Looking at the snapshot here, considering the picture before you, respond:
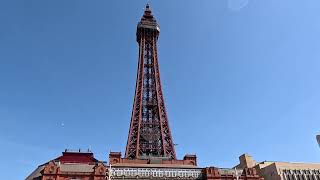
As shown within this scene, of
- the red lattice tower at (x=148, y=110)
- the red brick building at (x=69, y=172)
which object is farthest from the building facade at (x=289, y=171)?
the red brick building at (x=69, y=172)

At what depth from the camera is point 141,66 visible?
202 ft

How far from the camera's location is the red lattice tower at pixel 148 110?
50.4 m

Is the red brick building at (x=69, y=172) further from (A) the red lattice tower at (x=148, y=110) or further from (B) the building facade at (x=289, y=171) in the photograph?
(B) the building facade at (x=289, y=171)

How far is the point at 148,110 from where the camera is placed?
56719 mm

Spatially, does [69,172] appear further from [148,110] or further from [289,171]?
[289,171]

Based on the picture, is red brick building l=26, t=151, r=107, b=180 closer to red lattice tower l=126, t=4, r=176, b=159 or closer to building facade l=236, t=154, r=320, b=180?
red lattice tower l=126, t=4, r=176, b=159

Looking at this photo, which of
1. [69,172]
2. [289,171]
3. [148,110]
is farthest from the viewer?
[148,110]

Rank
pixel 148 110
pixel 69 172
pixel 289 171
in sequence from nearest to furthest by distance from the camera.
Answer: pixel 69 172
pixel 289 171
pixel 148 110

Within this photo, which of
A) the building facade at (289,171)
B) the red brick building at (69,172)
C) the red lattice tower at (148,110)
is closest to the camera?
the red brick building at (69,172)

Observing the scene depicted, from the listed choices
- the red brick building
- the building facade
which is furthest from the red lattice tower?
the building facade

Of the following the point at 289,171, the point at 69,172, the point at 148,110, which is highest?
the point at 148,110

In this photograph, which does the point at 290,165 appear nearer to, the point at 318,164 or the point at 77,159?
the point at 318,164

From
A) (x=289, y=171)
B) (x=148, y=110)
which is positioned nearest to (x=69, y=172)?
(x=148, y=110)

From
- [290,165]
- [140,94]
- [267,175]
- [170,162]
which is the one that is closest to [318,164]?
[290,165]
